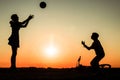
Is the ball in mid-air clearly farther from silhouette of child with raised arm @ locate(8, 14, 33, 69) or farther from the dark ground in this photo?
the dark ground

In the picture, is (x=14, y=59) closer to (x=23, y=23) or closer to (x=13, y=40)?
(x=13, y=40)

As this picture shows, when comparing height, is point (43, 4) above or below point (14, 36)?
above

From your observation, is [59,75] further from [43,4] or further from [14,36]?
[43,4]

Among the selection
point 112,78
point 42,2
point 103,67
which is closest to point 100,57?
point 103,67

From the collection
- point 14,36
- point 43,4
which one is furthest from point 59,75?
point 43,4

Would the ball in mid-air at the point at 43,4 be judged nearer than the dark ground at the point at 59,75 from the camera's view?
No

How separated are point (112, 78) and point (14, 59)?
207 inches

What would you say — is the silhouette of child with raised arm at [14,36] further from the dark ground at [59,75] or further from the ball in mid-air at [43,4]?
the ball in mid-air at [43,4]

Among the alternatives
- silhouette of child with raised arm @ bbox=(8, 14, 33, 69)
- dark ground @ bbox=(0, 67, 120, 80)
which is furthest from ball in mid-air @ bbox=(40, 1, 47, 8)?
dark ground @ bbox=(0, 67, 120, 80)

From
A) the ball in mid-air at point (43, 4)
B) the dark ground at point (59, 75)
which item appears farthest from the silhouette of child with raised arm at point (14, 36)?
the ball in mid-air at point (43, 4)

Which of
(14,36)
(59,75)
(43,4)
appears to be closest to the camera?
(59,75)

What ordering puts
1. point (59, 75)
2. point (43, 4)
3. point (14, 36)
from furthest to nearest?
point (43, 4) → point (14, 36) → point (59, 75)

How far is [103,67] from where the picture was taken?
12.1 metres

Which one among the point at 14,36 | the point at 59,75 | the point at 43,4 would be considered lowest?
the point at 59,75
